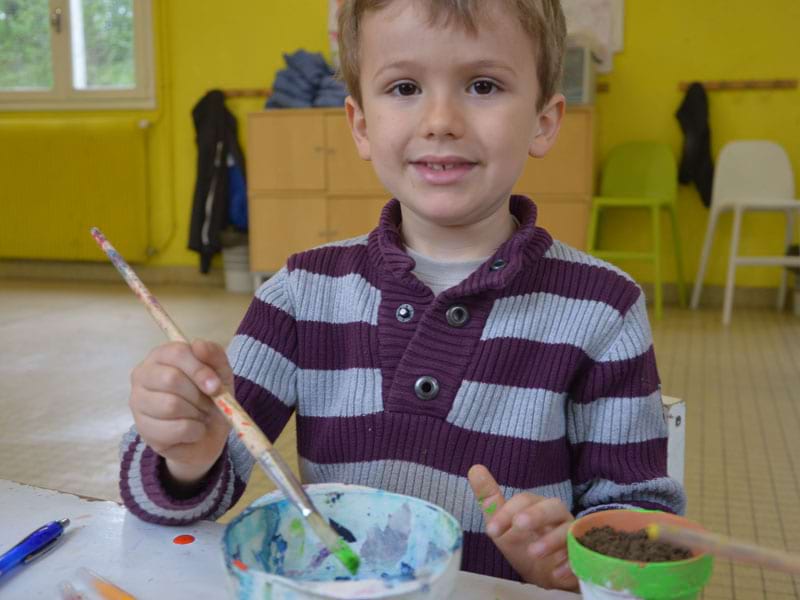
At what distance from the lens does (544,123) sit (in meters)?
0.83

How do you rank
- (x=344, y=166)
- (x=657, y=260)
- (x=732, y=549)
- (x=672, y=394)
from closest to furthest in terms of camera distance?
1. (x=732, y=549)
2. (x=672, y=394)
3. (x=657, y=260)
4. (x=344, y=166)

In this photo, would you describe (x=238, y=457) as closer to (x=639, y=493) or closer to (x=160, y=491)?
(x=160, y=491)

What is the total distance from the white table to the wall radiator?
13.9 ft

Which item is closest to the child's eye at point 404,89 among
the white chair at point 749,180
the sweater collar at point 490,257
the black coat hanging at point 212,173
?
the sweater collar at point 490,257

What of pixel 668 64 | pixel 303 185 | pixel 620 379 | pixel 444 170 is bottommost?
pixel 303 185

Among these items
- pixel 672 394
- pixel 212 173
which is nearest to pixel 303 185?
pixel 212 173

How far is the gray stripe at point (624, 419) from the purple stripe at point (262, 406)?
0.94 ft

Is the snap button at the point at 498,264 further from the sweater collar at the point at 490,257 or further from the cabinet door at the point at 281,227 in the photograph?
the cabinet door at the point at 281,227

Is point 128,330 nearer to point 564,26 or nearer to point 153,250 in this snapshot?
point 153,250

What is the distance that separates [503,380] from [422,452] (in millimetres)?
96

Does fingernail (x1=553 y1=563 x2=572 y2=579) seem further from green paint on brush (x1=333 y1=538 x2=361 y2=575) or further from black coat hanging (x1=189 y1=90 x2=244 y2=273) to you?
black coat hanging (x1=189 y1=90 x2=244 y2=273)

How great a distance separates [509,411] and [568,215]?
3017 millimetres

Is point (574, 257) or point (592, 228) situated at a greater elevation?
point (574, 257)

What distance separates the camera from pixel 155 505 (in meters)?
0.58
